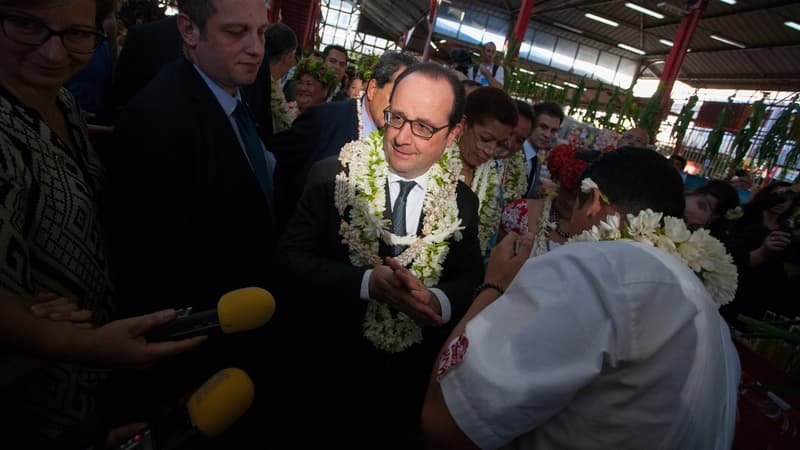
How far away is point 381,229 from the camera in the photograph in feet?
6.55

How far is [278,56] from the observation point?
4117 mm

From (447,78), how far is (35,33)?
5.12ft

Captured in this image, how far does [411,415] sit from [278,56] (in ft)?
11.7

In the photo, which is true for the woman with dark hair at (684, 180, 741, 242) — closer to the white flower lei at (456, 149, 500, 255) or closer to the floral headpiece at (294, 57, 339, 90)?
the white flower lei at (456, 149, 500, 255)

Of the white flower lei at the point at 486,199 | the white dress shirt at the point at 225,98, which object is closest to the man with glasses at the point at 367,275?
the white dress shirt at the point at 225,98

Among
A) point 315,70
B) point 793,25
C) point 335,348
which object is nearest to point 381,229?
point 335,348

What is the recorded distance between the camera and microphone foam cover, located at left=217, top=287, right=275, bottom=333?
1.15 meters

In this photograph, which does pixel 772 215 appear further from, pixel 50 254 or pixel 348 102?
pixel 50 254

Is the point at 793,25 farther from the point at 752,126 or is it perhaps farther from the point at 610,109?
the point at 610,109

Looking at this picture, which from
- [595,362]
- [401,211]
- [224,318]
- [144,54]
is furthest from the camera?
[144,54]

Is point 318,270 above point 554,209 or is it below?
below

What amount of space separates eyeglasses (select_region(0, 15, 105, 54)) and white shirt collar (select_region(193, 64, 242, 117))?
495mm

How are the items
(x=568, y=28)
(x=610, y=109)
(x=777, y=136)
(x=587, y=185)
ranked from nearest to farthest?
1. (x=587, y=185)
2. (x=777, y=136)
3. (x=610, y=109)
4. (x=568, y=28)

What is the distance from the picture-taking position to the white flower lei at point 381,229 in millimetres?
1979
